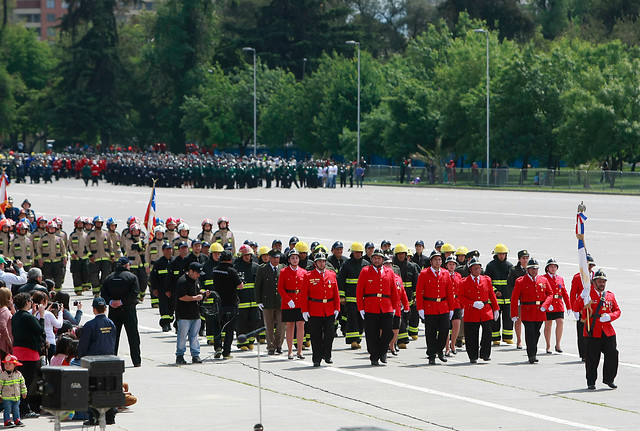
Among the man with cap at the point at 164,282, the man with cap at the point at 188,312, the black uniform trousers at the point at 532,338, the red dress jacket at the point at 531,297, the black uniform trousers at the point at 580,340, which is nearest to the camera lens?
the black uniform trousers at the point at 580,340

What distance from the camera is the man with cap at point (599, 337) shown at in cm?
1485

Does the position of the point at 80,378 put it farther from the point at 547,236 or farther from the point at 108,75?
the point at 108,75

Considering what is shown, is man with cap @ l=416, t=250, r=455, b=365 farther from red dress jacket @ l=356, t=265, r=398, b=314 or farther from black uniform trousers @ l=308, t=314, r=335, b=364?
black uniform trousers @ l=308, t=314, r=335, b=364

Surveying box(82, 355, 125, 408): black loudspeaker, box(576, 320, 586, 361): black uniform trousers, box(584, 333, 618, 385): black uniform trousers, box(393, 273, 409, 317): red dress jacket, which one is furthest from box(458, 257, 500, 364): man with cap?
box(82, 355, 125, 408): black loudspeaker

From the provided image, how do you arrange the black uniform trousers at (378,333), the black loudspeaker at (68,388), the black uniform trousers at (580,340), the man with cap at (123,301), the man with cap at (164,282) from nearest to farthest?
1. the black loudspeaker at (68,388)
2. the man with cap at (123,301)
3. the black uniform trousers at (580,340)
4. the black uniform trousers at (378,333)
5. the man with cap at (164,282)

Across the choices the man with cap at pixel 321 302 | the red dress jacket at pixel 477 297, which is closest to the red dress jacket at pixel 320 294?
the man with cap at pixel 321 302

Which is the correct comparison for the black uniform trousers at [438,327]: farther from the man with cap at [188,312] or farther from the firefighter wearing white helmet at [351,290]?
the man with cap at [188,312]

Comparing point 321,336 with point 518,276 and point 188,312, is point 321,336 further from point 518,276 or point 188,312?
point 518,276

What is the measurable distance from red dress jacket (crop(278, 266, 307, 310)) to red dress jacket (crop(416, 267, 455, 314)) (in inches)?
68.8

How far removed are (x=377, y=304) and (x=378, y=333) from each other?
0.41m

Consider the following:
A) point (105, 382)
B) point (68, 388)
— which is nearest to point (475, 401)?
point (105, 382)

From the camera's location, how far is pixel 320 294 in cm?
1706

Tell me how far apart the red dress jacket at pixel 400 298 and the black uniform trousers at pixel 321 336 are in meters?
0.96

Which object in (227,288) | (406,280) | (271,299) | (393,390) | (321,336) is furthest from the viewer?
(406,280)
